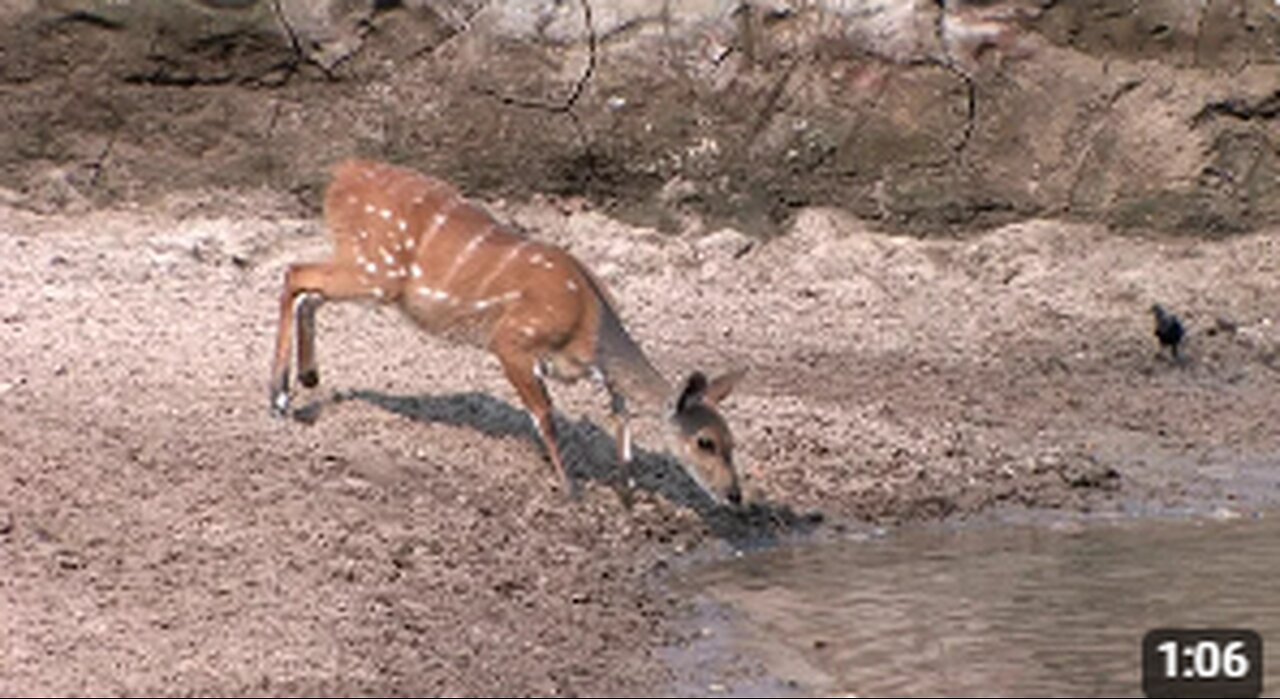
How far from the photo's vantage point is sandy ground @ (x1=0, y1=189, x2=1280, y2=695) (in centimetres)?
724

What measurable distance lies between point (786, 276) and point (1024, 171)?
1.46 m

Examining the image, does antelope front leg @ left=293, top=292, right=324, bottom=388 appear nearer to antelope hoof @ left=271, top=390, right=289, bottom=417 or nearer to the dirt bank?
antelope hoof @ left=271, top=390, right=289, bottom=417

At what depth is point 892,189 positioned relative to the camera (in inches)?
480

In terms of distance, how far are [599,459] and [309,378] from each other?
1.21 metres

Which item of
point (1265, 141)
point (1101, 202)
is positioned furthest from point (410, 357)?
point (1265, 141)

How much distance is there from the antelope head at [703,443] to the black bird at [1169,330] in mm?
2931

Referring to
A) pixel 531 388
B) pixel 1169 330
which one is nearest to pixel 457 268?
pixel 531 388

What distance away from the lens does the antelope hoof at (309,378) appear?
956 centimetres

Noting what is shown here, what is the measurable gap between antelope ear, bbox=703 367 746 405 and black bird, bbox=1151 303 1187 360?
286 centimetres

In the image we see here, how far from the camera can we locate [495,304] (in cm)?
922

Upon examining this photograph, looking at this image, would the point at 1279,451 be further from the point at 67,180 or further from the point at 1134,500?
the point at 67,180

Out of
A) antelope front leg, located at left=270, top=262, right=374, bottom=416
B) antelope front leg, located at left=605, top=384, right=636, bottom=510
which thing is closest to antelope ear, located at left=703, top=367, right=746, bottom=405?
antelope front leg, located at left=605, top=384, right=636, bottom=510
